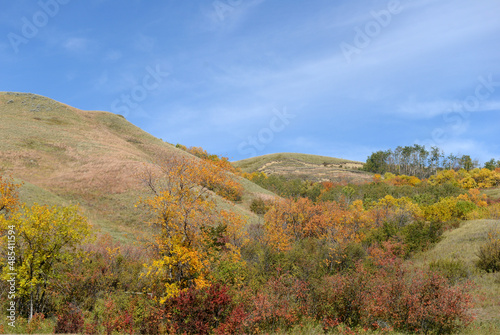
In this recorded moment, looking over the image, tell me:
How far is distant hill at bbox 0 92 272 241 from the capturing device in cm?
3694

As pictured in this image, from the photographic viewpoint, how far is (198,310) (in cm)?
1212

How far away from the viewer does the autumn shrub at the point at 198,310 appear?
11805mm

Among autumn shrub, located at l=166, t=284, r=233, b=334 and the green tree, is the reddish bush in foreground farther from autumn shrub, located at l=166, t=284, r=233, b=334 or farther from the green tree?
the green tree

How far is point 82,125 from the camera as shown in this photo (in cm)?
7644

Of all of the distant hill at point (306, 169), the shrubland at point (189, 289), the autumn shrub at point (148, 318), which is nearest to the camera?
the shrubland at point (189, 289)

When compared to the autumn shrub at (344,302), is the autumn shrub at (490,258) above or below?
above

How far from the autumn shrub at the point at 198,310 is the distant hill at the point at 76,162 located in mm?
16632

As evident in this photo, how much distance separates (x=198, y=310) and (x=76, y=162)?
1899 inches

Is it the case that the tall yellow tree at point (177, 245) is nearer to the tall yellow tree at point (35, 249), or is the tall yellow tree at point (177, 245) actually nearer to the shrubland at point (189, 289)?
the shrubland at point (189, 289)

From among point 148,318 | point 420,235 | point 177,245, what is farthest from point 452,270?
point 148,318

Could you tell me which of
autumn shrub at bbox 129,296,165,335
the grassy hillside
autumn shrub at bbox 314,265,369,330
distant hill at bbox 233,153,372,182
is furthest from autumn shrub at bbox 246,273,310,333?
distant hill at bbox 233,153,372,182

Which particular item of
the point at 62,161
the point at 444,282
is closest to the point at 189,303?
the point at 444,282

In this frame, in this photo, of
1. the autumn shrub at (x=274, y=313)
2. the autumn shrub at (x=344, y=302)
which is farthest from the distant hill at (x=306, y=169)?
the autumn shrub at (x=274, y=313)

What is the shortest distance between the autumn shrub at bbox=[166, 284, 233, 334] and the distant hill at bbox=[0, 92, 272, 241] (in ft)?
54.6
